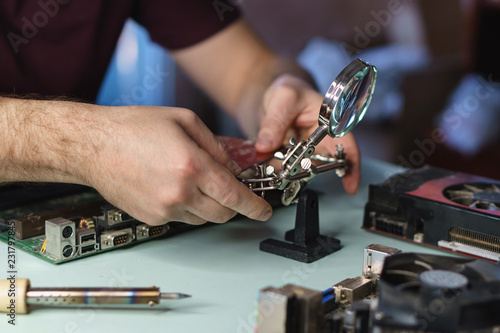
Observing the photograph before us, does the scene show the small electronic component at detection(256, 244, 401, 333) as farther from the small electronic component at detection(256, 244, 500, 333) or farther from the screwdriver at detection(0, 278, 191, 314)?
the screwdriver at detection(0, 278, 191, 314)

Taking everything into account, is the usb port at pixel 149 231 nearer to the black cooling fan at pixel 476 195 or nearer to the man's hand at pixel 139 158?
the man's hand at pixel 139 158

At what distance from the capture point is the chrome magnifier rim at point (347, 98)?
1188mm

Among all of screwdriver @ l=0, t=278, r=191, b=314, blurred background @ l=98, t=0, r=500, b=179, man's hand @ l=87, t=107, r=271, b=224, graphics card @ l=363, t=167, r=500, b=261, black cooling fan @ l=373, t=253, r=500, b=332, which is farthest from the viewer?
blurred background @ l=98, t=0, r=500, b=179

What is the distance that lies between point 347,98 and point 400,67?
11.1ft

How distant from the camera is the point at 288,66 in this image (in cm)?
214

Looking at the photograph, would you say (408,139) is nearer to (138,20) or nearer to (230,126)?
(230,126)

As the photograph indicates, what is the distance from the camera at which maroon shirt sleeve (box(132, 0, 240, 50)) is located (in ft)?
7.39

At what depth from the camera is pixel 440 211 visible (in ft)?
4.47

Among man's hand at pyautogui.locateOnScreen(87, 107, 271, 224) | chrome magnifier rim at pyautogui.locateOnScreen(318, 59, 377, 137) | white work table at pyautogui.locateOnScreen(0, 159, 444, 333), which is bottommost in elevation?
white work table at pyautogui.locateOnScreen(0, 159, 444, 333)

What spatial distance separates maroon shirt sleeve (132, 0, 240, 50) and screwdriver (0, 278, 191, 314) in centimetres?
152

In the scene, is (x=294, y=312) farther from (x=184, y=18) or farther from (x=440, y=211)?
(x=184, y=18)

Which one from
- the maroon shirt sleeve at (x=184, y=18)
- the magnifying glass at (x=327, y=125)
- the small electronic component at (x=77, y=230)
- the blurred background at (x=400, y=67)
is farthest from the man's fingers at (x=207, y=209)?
the blurred background at (x=400, y=67)

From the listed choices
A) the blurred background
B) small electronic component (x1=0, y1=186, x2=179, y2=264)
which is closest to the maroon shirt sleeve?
small electronic component (x1=0, y1=186, x2=179, y2=264)

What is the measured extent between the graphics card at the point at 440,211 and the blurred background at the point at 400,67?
2328 mm
